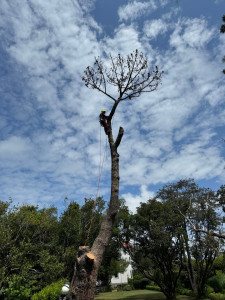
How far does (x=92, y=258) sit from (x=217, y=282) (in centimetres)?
2312

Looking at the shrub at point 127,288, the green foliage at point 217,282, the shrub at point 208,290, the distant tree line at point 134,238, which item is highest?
the distant tree line at point 134,238

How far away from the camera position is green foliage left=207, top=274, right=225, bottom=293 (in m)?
20.6

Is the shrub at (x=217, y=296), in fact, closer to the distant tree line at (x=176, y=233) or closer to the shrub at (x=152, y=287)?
the distant tree line at (x=176, y=233)

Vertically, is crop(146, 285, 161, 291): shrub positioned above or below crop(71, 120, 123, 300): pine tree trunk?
below

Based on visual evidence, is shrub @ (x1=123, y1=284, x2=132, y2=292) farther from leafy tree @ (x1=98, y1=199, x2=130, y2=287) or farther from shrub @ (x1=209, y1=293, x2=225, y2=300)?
shrub @ (x1=209, y1=293, x2=225, y2=300)

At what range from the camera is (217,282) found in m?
21.1

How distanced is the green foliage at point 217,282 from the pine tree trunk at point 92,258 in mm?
21931

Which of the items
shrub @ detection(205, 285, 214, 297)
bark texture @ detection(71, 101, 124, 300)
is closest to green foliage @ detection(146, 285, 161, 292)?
shrub @ detection(205, 285, 214, 297)

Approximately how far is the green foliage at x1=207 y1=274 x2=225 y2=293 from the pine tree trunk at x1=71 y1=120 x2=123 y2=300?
2193 centimetres

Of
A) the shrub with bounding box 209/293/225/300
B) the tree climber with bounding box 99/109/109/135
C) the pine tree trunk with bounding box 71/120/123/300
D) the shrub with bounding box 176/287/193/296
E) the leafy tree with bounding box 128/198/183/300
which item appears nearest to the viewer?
the pine tree trunk with bounding box 71/120/123/300

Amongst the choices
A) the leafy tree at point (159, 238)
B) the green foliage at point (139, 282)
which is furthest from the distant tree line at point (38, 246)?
the green foliage at point (139, 282)

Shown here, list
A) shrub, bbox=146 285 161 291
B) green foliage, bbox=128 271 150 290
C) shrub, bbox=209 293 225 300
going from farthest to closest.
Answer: green foliage, bbox=128 271 150 290
shrub, bbox=146 285 161 291
shrub, bbox=209 293 225 300

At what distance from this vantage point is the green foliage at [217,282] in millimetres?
20608

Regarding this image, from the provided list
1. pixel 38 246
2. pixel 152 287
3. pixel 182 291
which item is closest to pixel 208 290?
pixel 182 291
